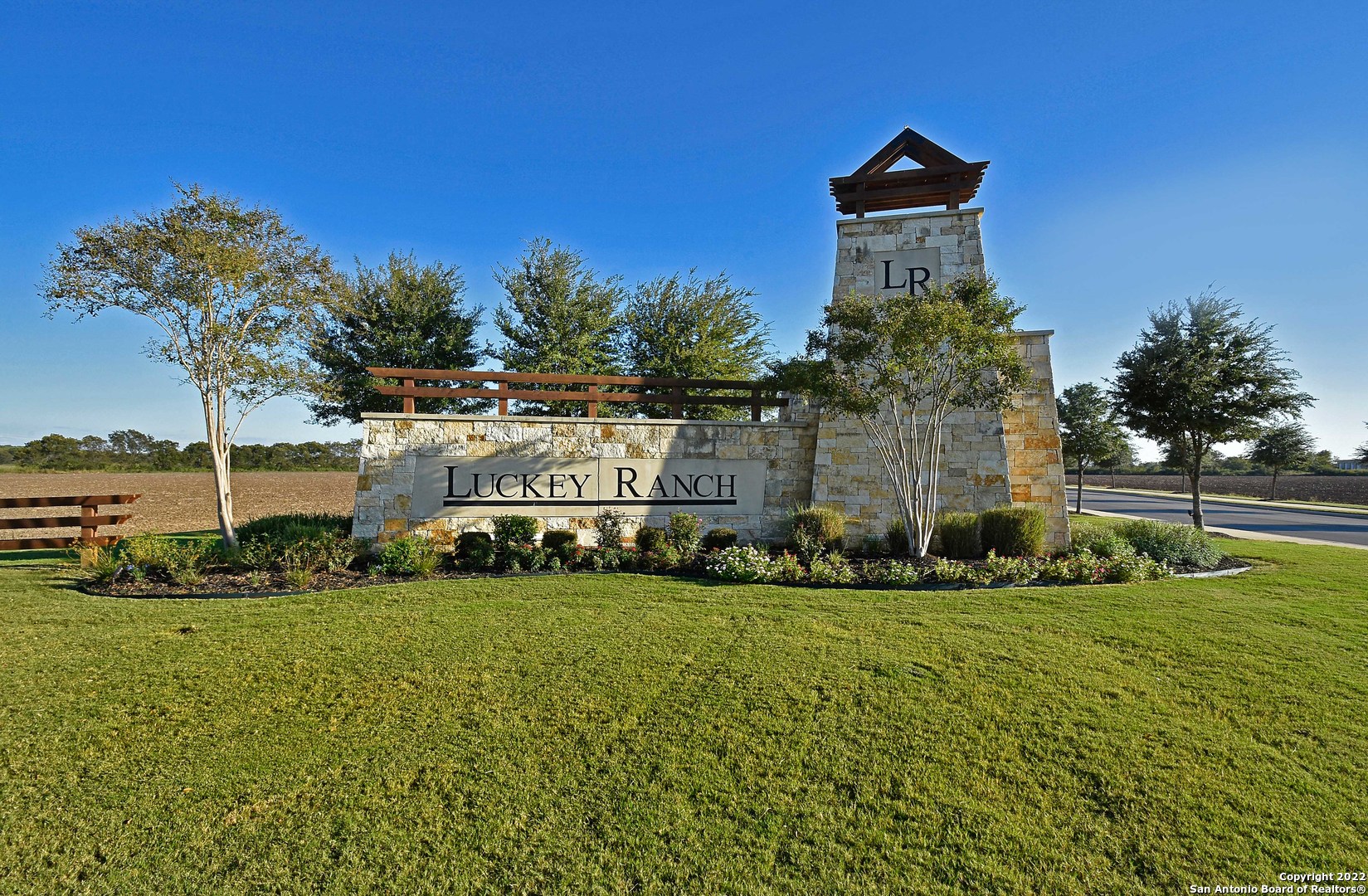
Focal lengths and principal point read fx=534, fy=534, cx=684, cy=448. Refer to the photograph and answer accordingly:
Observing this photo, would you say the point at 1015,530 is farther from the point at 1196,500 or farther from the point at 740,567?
the point at 1196,500

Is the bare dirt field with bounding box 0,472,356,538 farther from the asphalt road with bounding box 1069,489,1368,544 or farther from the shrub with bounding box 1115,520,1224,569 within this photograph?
the asphalt road with bounding box 1069,489,1368,544

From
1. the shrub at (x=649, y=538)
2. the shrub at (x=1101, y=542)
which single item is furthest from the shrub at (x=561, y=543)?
the shrub at (x=1101, y=542)

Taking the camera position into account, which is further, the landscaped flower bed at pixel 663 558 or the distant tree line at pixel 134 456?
the distant tree line at pixel 134 456

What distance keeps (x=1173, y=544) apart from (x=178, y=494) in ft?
108

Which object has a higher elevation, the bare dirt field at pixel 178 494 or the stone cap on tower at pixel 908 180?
the stone cap on tower at pixel 908 180

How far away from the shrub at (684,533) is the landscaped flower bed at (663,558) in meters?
0.02

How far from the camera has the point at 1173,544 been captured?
920 cm

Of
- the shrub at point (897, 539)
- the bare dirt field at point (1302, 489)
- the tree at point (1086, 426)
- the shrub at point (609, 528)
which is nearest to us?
the shrub at point (609, 528)

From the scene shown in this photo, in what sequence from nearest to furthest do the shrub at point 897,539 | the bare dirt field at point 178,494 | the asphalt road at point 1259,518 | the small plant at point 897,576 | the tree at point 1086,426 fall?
1. the small plant at point 897,576
2. the shrub at point 897,539
3. the asphalt road at point 1259,518
4. the bare dirt field at point 178,494
5. the tree at point 1086,426

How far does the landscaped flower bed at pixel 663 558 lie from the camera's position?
308 inches

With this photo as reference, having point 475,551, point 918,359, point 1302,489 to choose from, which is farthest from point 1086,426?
point 1302,489

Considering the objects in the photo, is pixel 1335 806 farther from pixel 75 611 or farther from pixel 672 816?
pixel 75 611

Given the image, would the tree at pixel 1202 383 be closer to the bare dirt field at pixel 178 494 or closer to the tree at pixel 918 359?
the tree at pixel 918 359

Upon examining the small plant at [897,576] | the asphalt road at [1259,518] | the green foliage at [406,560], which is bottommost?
the asphalt road at [1259,518]
